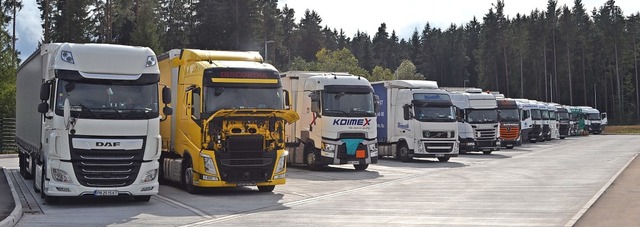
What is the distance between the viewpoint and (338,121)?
975 inches

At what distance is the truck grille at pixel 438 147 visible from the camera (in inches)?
1199

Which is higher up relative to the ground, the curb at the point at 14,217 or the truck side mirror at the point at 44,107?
the truck side mirror at the point at 44,107

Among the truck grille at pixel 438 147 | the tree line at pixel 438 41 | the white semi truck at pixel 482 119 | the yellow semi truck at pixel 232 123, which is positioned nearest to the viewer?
the yellow semi truck at pixel 232 123

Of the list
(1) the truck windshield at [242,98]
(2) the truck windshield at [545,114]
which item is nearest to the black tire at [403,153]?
(1) the truck windshield at [242,98]

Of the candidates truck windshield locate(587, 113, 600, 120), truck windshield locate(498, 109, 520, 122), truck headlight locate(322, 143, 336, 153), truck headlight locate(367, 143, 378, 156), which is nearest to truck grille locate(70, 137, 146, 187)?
truck headlight locate(322, 143, 336, 153)

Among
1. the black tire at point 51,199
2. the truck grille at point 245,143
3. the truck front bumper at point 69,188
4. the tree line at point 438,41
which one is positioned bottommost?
the black tire at point 51,199

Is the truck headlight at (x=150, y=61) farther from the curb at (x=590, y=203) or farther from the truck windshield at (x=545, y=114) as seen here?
the truck windshield at (x=545, y=114)

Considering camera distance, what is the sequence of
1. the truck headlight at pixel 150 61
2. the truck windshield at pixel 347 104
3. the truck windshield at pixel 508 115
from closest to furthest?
1. the truck headlight at pixel 150 61
2. the truck windshield at pixel 347 104
3. the truck windshield at pixel 508 115

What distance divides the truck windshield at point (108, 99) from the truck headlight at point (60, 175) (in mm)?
1179

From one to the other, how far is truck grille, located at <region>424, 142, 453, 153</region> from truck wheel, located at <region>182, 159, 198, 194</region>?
14.0 m

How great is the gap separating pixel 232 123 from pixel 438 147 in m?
15.1

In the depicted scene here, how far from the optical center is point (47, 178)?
15031 mm

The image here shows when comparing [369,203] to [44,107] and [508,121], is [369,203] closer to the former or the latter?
[44,107]

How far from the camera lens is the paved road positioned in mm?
Answer: 13406
